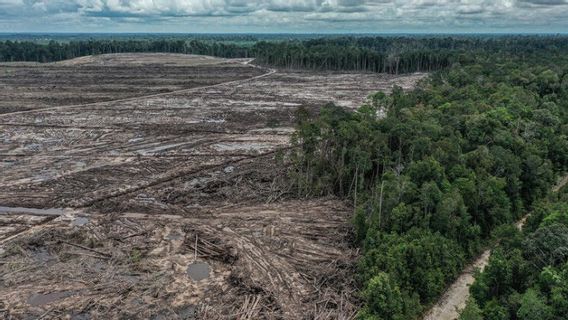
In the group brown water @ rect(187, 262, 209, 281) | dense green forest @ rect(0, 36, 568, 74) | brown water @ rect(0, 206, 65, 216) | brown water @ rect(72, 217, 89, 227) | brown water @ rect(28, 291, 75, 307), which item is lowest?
brown water @ rect(28, 291, 75, 307)

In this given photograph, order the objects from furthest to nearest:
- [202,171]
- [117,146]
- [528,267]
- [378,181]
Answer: [117,146]
[202,171]
[378,181]
[528,267]

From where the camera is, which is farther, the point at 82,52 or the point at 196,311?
the point at 82,52

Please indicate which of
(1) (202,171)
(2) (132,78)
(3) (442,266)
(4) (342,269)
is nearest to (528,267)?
(3) (442,266)

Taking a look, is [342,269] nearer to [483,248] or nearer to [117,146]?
[483,248]

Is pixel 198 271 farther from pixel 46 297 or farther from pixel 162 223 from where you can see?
pixel 46 297

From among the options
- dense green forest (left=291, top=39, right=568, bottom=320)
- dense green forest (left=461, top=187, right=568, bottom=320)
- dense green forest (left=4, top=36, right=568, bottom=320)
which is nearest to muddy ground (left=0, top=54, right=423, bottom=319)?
dense green forest (left=291, top=39, right=568, bottom=320)

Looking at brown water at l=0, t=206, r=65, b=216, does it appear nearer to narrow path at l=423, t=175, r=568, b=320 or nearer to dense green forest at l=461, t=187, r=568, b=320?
narrow path at l=423, t=175, r=568, b=320
